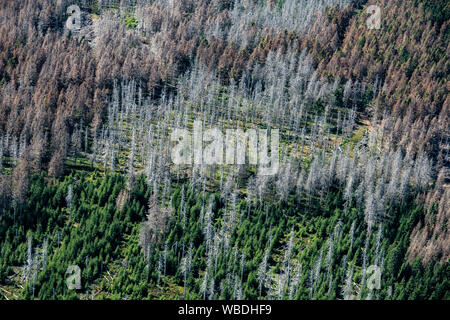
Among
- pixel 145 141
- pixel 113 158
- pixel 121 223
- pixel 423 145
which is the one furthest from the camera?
pixel 423 145

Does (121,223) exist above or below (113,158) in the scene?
below

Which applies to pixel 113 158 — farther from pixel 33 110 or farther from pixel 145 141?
pixel 33 110

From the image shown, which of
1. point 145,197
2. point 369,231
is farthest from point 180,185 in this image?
point 369,231

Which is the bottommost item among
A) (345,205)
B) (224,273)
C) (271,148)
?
(224,273)

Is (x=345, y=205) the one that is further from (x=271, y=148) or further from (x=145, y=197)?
(x=145, y=197)

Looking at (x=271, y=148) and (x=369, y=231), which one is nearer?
(x=369, y=231)
